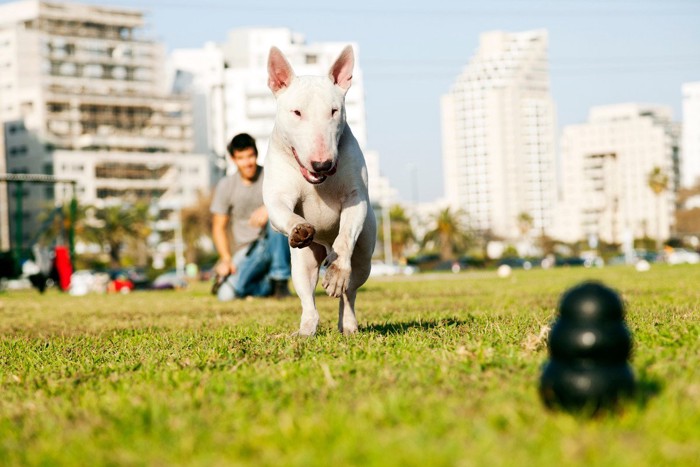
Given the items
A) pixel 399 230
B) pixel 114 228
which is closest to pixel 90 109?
pixel 114 228

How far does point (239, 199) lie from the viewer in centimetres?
1362

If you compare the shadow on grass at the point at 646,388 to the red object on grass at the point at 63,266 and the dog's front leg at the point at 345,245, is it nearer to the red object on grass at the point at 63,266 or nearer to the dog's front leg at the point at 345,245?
A: the dog's front leg at the point at 345,245

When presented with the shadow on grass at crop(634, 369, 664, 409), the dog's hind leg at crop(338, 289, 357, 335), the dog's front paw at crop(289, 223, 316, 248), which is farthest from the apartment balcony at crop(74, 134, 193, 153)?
the shadow on grass at crop(634, 369, 664, 409)

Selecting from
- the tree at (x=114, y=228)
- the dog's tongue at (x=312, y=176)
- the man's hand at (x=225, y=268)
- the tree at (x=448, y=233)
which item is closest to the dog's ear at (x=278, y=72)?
the dog's tongue at (x=312, y=176)

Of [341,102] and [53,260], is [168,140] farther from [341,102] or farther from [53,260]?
[341,102]

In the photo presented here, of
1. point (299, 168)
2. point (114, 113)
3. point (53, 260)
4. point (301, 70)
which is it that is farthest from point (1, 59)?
point (299, 168)

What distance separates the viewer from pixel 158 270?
7906 centimetres

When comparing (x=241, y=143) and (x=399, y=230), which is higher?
(x=241, y=143)

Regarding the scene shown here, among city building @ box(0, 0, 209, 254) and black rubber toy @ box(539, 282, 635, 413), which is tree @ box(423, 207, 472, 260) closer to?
city building @ box(0, 0, 209, 254)

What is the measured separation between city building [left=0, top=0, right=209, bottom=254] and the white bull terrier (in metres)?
112

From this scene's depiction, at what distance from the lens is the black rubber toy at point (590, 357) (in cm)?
310

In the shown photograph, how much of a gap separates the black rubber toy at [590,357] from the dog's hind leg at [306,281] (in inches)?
142

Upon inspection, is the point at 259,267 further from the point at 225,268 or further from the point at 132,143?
the point at 132,143

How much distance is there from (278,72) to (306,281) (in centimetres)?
141
